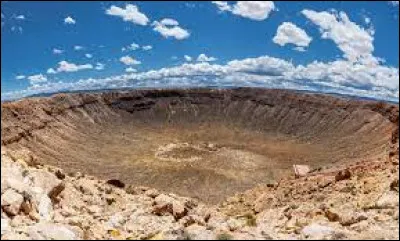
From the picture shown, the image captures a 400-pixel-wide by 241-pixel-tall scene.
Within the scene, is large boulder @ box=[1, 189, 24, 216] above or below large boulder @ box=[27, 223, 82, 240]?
above

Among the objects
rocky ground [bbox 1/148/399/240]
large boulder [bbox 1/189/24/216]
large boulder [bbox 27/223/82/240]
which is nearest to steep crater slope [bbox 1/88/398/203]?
rocky ground [bbox 1/148/399/240]

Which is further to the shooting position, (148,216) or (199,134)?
(199,134)

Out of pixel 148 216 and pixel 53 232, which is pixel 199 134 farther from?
pixel 53 232

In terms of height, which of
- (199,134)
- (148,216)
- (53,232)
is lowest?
(199,134)

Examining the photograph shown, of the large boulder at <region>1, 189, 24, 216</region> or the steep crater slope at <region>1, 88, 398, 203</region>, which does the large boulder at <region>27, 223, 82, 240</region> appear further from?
the steep crater slope at <region>1, 88, 398, 203</region>

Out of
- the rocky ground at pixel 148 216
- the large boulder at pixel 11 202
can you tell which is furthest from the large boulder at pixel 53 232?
the large boulder at pixel 11 202

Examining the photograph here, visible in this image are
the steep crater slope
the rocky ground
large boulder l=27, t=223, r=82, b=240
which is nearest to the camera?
large boulder l=27, t=223, r=82, b=240

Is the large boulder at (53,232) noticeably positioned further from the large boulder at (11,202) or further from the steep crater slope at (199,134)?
the steep crater slope at (199,134)

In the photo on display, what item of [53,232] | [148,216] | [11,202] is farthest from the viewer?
[148,216]

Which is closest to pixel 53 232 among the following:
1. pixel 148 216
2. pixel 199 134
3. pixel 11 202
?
pixel 11 202
